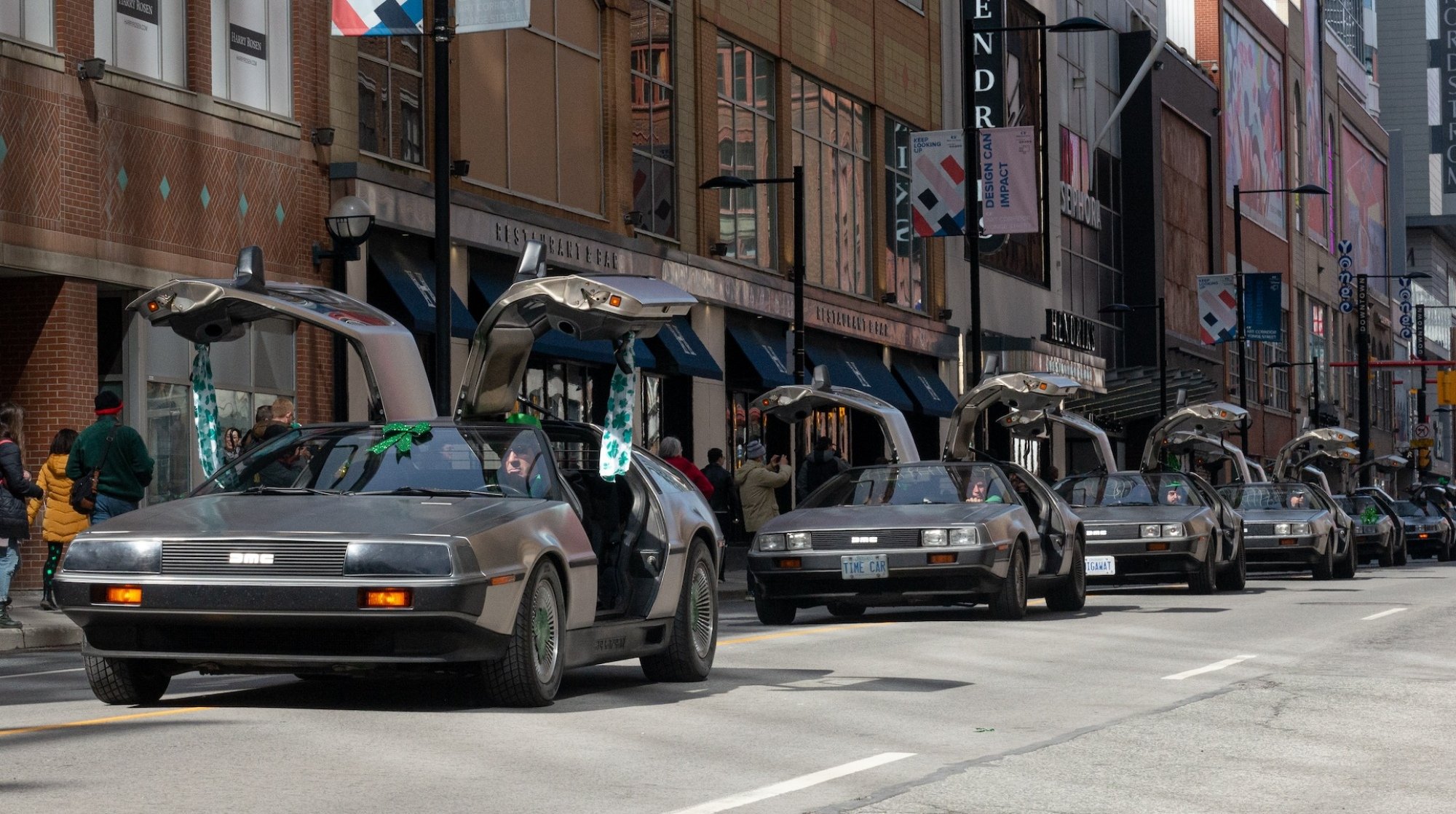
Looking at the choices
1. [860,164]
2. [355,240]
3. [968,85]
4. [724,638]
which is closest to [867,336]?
[860,164]

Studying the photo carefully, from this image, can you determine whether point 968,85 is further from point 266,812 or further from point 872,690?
point 266,812

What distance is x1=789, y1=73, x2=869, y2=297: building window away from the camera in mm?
41562

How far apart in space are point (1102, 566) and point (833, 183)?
67.4ft

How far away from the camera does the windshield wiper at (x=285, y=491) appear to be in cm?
1059

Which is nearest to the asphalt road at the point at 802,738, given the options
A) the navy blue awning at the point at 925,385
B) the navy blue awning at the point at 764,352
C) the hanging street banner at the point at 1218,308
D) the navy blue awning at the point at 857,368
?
the navy blue awning at the point at 764,352

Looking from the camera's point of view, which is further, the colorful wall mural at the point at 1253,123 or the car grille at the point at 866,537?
the colorful wall mural at the point at 1253,123

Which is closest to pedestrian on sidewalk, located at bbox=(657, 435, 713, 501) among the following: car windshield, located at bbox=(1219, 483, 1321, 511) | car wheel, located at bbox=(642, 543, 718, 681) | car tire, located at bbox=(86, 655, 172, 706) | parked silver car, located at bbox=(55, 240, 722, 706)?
car windshield, located at bbox=(1219, 483, 1321, 511)

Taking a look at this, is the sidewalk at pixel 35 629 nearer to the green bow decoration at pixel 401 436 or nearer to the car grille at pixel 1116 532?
the green bow decoration at pixel 401 436

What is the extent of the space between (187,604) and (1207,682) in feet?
20.2

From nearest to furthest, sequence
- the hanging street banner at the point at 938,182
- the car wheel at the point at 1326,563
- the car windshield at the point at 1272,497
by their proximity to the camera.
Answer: the car wheel at the point at 1326,563
the car windshield at the point at 1272,497
the hanging street banner at the point at 938,182

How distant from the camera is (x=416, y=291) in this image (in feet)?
92.2

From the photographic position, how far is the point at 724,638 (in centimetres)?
1670

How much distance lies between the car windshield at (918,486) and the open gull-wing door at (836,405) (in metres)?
2.27

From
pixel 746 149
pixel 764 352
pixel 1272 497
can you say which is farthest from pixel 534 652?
pixel 746 149
